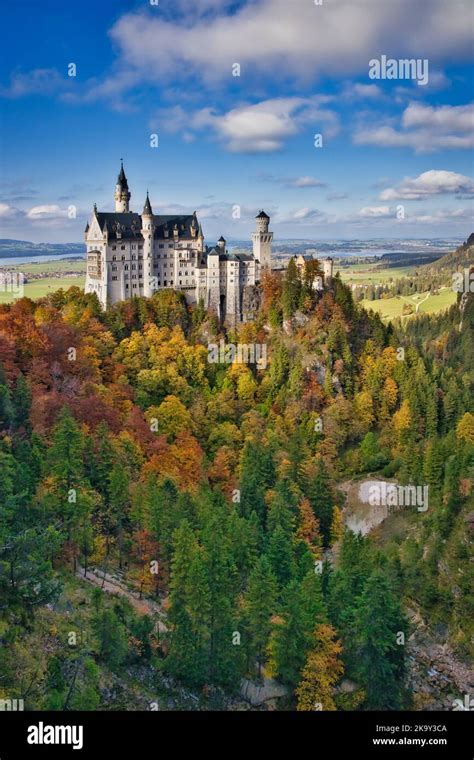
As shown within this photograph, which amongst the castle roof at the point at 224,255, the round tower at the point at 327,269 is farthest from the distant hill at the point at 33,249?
the round tower at the point at 327,269

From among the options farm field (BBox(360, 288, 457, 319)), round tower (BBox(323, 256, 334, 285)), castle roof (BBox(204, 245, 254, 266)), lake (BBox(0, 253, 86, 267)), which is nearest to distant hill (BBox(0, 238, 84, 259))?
lake (BBox(0, 253, 86, 267))

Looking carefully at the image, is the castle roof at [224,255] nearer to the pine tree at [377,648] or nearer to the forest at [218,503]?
the forest at [218,503]

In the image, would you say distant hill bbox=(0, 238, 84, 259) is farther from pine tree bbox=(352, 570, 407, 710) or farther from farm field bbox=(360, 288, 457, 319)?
farm field bbox=(360, 288, 457, 319)

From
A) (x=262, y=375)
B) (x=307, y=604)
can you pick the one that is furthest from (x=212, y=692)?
(x=262, y=375)

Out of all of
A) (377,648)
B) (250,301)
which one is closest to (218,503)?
(377,648)

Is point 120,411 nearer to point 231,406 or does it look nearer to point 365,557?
point 231,406
